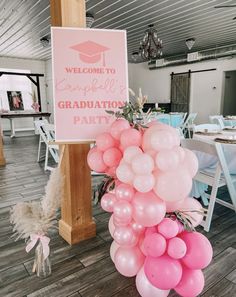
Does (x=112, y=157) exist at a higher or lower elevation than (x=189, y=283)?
higher

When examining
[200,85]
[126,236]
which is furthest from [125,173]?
[200,85]

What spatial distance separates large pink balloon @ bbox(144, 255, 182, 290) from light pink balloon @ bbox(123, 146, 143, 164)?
19.5 inches

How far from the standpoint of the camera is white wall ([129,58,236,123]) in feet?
23.5

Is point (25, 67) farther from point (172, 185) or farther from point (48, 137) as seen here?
point (172, 185)

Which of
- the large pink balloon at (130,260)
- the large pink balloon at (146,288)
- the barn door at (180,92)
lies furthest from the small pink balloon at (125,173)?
the barn door at (180,92)

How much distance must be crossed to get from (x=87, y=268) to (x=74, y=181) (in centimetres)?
63

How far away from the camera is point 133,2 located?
3.80 meters

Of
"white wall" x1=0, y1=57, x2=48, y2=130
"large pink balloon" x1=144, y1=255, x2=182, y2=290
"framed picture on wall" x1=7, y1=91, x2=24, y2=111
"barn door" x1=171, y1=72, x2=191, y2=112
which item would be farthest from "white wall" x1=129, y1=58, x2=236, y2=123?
"large pink balloon" x1=144, y1=255, x2=182, y2=290

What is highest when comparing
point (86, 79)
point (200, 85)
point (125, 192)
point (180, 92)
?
point (200, 85)

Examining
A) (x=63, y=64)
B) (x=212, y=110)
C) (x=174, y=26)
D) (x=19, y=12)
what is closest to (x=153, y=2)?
(x=174, y=26)

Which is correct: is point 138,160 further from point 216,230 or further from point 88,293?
point 216,230

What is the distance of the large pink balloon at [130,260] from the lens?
1233mm

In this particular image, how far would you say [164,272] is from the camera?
3.55ft

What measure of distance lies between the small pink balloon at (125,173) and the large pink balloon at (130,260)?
15.2 inches
